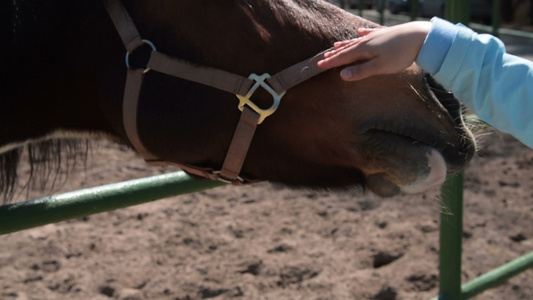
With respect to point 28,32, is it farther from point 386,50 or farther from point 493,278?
point 493,278

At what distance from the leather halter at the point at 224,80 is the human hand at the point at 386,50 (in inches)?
4.9

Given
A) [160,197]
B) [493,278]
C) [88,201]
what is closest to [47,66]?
[88,201]

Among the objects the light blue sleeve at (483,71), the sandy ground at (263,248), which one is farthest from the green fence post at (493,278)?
the light blue sleeve at (483,71)

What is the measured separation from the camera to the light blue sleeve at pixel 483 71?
1185mm

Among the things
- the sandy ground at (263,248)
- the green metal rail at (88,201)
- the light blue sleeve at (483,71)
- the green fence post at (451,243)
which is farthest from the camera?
the sandy ground at (263,248)

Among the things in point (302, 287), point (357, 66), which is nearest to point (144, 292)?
point (302, 287)

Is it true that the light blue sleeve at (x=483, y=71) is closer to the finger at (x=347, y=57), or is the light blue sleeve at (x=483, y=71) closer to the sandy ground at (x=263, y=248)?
the finger at (x=347, y=57)

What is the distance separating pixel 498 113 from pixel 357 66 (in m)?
0.30

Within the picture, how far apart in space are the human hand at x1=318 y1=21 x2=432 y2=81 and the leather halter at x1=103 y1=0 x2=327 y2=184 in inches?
4.9

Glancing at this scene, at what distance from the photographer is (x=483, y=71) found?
1.20 m

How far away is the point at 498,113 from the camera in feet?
4.02

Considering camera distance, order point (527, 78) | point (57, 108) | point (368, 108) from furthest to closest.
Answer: point (57, 108), point (368, 108), point (527, 78)

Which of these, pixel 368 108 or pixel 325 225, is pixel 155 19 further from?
pixel 325 225

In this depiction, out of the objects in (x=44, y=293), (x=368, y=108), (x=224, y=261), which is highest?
(x=368, y=108)
